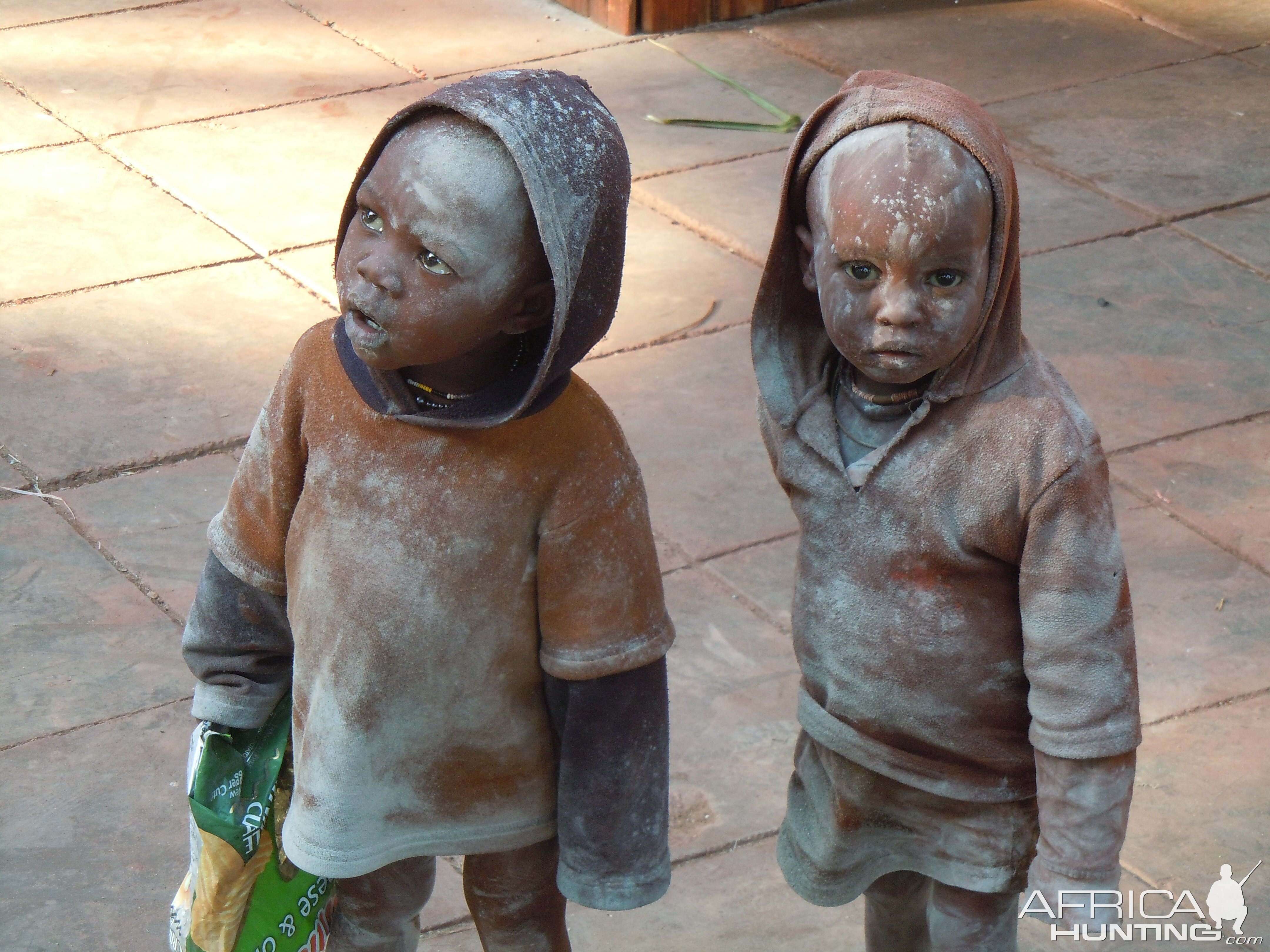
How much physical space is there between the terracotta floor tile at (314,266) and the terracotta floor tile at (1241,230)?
2.98 m

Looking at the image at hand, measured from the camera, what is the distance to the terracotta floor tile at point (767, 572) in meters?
4.19

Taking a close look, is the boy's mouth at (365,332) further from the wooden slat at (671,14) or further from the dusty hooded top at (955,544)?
the wooden slat at (671,14)

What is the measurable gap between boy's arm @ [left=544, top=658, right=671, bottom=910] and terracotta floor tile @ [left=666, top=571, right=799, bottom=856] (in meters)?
1.09

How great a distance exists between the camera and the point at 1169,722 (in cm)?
376

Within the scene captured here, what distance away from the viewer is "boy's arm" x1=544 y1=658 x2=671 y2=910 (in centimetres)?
226

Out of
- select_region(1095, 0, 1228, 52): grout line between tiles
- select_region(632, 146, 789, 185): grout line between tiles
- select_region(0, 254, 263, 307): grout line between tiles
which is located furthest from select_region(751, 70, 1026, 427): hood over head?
select_region(1095, 0, 1228, 52): grout line between tiles

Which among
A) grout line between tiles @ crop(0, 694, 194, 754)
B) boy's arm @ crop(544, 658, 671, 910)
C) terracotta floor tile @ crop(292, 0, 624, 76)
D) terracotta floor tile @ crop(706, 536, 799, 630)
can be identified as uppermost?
boy's arm @ crop(544, 658, 671, 910)

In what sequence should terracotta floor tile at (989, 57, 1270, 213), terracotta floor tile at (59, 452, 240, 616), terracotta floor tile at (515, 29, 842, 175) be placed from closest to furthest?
terracotta floor tile at (59, 452, 240, 616) → terracotta floor tile at (989, 57, 1270, 213) → terracotta floor tile at (515, 29, 842, 175)

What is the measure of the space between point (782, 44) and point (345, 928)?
5.85m

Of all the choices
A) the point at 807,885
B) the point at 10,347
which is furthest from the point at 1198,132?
the point at 807,885

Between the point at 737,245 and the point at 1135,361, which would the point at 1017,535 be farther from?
the point at 737,245

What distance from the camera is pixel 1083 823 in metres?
2.22

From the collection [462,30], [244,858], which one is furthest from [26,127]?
[244,858]

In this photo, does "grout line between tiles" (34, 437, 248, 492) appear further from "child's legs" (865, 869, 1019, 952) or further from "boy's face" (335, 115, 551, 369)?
"boy's face" (335, 115, 551, 369)
